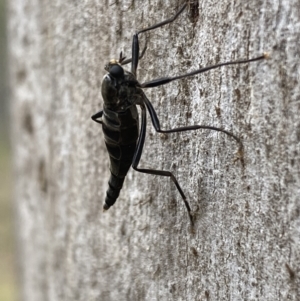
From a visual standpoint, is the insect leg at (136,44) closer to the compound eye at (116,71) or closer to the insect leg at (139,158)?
the compound eye at (116,71)

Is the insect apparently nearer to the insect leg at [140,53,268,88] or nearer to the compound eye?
the compound eye

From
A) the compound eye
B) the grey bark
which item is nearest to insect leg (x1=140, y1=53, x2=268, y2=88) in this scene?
the grey bark

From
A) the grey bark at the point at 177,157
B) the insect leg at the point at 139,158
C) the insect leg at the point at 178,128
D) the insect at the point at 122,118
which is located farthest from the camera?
the insect at the point at 122,118

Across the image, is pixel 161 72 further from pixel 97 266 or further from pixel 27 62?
pixel 27 62

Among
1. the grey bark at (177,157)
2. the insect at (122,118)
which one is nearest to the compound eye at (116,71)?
the insect at (122,118)

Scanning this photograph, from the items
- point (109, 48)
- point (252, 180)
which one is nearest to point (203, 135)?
point (252, 180)

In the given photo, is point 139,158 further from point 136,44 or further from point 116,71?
point 136,44
